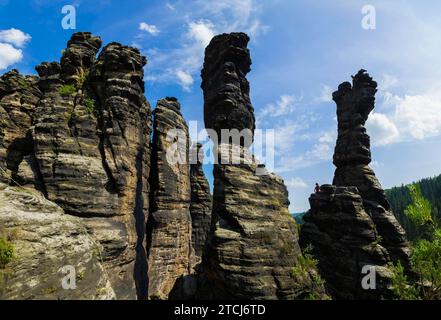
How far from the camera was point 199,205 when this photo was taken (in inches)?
2003

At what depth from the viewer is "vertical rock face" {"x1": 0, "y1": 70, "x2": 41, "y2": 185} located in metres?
27.3

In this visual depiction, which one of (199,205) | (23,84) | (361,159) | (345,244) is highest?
(23,84)

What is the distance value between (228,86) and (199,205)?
28110 millimetres

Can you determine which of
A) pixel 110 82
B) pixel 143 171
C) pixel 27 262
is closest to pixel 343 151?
pixel 143 171

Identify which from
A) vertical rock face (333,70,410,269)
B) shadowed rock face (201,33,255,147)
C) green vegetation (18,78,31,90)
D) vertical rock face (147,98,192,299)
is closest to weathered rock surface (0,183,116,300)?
shadowed rock face (201,33,255,147)

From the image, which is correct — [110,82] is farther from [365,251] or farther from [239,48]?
[365,251]

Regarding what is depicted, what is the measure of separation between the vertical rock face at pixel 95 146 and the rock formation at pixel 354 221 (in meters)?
23.8

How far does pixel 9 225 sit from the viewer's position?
1188 centimetres

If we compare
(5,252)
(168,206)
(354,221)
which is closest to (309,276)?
(354,221)

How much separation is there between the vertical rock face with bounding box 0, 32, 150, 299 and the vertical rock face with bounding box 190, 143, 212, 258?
18.7m

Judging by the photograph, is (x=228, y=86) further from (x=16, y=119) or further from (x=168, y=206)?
(x=16, y=119)

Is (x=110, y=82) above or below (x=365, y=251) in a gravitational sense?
above
